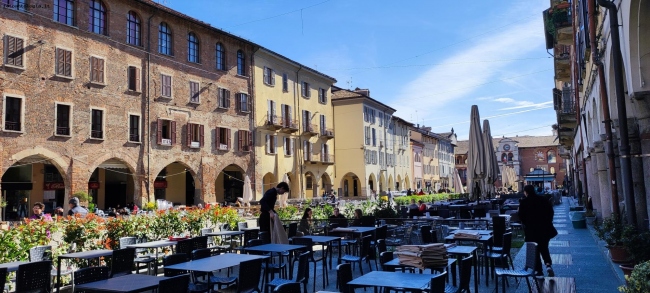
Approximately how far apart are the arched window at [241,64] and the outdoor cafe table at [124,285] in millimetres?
30296

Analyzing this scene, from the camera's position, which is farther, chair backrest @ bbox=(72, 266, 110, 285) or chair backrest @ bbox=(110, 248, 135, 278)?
chair backrest @ bbox=(110, 248, 135, 278)

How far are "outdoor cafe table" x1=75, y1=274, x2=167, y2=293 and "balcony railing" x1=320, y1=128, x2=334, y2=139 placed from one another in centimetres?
3907

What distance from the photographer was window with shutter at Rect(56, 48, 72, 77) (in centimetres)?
2341

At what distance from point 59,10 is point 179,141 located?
962cm

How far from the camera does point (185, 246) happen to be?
8.52m

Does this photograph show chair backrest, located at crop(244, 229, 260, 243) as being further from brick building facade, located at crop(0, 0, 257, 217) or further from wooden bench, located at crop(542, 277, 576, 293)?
brick building facade, located at crop(0, 0, 257, 217)

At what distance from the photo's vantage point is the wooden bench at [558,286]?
196 inches

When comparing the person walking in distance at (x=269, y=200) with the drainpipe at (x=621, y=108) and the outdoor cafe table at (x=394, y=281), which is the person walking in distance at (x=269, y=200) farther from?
the drainpipe at (x=621, y=108)

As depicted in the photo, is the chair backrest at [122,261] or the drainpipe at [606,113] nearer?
the chair backrest at [122,261]

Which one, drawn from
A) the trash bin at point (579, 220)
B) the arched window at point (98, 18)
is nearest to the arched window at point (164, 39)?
the arched window at point (98, 18)

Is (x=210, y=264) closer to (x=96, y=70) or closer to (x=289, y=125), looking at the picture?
(x=96, y=70)

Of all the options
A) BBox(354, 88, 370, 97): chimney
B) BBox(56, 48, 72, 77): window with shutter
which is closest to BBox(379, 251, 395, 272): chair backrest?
BBox(56, 48, 72, 77): window with shutter

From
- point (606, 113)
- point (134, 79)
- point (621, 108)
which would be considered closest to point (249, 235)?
point (621, 108)

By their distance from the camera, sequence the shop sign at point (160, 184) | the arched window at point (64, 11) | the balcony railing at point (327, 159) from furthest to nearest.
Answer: the balcony railing at point (327, 159) → the shop sign at point (160, 184) → the arched window at point (64, 11)
